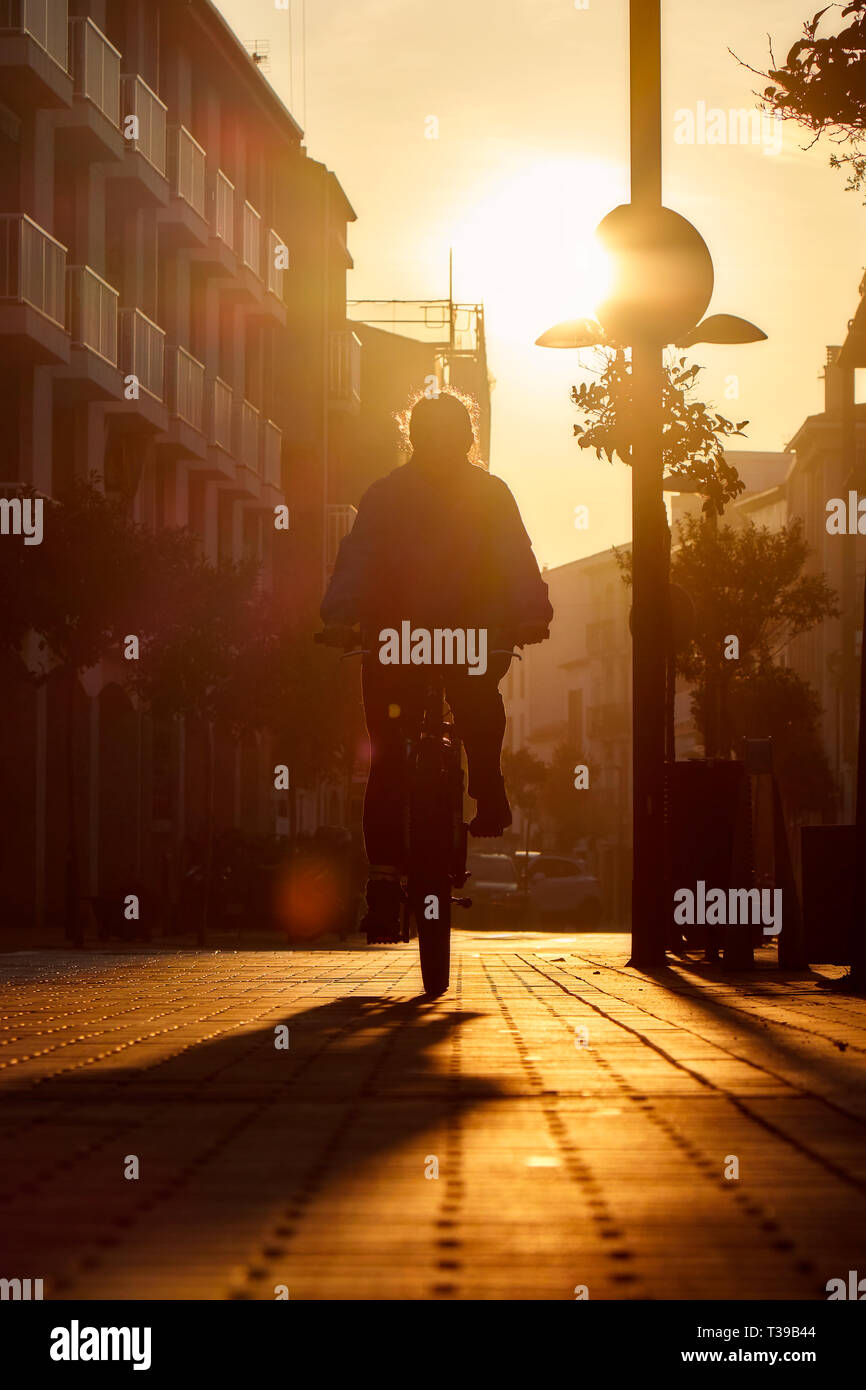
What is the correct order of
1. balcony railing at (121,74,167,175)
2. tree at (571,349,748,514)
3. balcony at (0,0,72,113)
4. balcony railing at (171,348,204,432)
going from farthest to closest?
1. balcony railing at (171,348,204,432)
2. balcony railing at (121,74,167,175)
3. balcony at (0,0,72,113)
4. tree at (571,349,748,514)

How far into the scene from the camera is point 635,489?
35.2 feet

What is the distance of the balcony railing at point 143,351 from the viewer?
32.4 m

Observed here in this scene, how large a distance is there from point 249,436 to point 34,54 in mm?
15117

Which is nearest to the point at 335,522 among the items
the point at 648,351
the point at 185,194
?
the point at 185,194

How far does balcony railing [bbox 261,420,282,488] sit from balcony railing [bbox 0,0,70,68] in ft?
49.1

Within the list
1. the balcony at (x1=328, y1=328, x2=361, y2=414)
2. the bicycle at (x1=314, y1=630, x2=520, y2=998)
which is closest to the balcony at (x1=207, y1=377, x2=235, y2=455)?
the balcony at (x1=328, y1=328, x2=361, y2=414)

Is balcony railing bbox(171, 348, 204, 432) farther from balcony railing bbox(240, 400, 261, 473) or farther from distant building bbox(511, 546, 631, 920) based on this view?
distant building bbox(511, 546, 631, 920)

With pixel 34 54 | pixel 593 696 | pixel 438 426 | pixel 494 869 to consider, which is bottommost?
pixel 494 869

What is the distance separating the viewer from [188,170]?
36.8 meters

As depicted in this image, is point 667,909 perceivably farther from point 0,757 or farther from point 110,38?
point 110,38

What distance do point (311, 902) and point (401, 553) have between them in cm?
1820

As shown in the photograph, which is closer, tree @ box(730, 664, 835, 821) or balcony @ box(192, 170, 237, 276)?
balcony @ box(192, 170, 237, 276)

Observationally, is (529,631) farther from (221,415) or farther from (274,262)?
(274,262)

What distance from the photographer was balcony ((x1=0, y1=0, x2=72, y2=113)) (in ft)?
90.9
